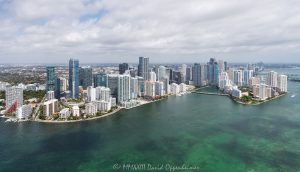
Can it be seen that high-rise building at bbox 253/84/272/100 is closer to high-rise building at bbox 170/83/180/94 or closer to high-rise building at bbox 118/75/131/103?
high-rise building at bbox 170/83/180/94

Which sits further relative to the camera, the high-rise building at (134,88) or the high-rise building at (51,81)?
the high-rise building at (134,88)

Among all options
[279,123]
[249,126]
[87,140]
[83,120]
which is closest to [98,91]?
[83,120]

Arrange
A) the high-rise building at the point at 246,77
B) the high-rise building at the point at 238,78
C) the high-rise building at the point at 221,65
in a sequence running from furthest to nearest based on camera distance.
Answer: the high-rise building at the point at 221,65, the high-rise building at the point at 246,77, the high-rise building at the point at 238,78

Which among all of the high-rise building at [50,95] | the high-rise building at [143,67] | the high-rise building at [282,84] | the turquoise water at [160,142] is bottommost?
the turquoise water at [160,142]

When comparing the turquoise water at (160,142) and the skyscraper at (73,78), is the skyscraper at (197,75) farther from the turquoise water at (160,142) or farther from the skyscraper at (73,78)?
the skyscraper at (73,78)

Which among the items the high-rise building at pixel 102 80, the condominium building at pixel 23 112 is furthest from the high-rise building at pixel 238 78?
the condominium building at pixel 23 112

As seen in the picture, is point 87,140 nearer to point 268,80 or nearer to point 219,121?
point 219,121
